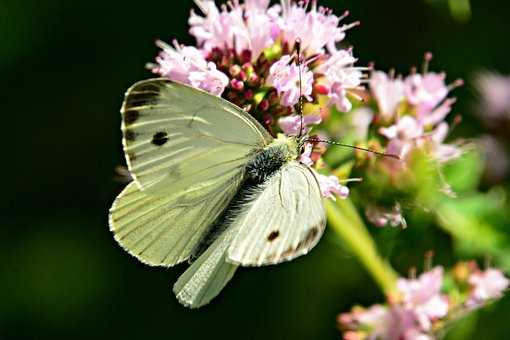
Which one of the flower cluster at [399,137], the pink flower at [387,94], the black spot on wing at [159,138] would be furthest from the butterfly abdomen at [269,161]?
the pink flower at [387,94]

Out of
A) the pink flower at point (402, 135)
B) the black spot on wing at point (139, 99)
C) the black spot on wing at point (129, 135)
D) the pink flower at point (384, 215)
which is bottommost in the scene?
the pink flower at point (384, 215)

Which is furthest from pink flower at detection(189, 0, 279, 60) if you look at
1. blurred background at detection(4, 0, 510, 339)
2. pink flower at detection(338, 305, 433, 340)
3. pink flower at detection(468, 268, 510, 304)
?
blurred background at detection(4, 0, 510, 339)

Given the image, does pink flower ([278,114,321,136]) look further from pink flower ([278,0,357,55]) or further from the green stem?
the green stem

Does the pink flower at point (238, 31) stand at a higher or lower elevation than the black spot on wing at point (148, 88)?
lower

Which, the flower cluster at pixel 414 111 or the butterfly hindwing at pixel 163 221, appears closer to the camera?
the butterfly hindwing at pixel 163 221

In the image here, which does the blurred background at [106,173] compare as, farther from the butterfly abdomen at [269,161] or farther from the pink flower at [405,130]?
the butterfly abdomen at [269,161]

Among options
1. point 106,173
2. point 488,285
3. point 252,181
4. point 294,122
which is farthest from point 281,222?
point 106,173

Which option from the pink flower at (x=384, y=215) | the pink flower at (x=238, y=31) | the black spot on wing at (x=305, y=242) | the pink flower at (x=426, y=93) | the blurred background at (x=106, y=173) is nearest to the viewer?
the black spot on wing at (x=305, y=242)

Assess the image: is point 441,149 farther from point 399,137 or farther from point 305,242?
point 305,242
